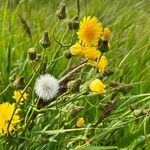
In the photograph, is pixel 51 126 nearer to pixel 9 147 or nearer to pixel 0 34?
pixel 9 147

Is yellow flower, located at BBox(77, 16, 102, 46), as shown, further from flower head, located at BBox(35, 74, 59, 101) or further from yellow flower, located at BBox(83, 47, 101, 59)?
flower head, located at BBox(35, 74, 59, 101)

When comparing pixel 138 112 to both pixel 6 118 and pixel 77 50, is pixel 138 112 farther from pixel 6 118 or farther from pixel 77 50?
pixel 6 118

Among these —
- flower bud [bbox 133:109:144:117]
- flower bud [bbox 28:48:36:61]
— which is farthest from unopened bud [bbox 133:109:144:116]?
flower bud [bbox 28:48:36:61]

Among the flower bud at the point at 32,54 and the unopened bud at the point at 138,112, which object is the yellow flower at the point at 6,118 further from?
the unopened bud at the point at 138,112

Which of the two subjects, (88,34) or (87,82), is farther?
(87,82)

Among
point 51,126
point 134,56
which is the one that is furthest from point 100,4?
point 51,126

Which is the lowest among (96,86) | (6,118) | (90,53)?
(6,118)

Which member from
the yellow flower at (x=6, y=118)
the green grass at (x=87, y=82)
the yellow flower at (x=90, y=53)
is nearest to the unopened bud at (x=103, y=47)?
the yellow flower at (x=90, y=53)

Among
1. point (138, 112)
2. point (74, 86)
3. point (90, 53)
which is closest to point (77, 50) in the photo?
point (90, 53)
